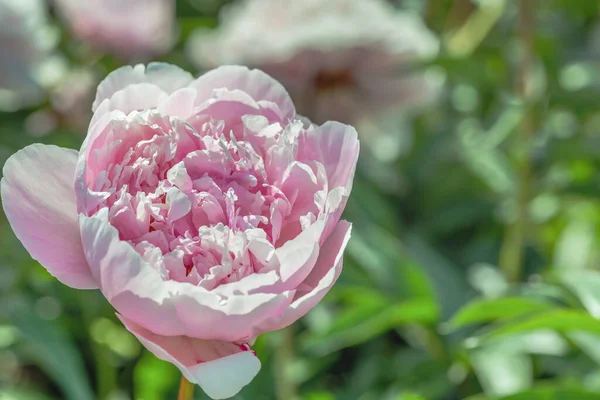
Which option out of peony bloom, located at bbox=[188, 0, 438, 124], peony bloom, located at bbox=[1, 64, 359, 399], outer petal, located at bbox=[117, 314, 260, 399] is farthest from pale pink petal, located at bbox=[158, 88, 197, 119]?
peony bloom, located at bbox=[188, 0, 438, 124]

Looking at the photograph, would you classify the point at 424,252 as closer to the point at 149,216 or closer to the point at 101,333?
the point at 101,333

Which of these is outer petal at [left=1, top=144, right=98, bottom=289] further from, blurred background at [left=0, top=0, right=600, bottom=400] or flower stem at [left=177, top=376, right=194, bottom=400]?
blurred background at [left=0, top=0, right=600, bottom=400]

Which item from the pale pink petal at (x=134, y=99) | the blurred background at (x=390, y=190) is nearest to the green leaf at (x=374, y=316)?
the blurred background at (x=390, y=190)

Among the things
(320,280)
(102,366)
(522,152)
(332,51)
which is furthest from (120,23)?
(320,280)

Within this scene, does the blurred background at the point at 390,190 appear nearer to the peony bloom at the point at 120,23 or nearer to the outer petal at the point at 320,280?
the peony bloom at the point at 120,23

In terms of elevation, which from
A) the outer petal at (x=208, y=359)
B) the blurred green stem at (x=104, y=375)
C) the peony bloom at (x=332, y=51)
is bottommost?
the blurred green stem at (x=104, y=375)

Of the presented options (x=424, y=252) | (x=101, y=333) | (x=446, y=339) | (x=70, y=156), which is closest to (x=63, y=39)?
(x=101, y=333)
